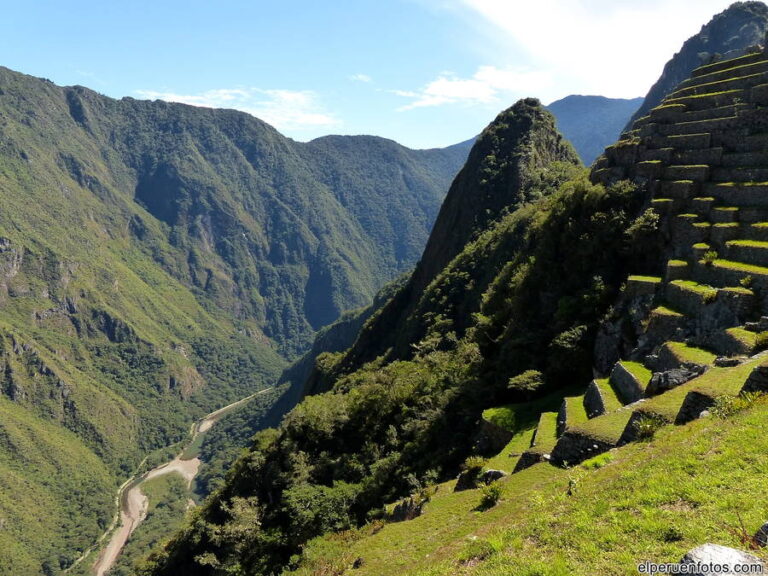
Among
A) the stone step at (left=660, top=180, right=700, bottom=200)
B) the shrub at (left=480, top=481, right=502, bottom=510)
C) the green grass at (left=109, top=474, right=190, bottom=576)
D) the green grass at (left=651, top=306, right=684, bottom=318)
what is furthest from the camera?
the green grass at (left=109, top=474, right=190, bottom=576)

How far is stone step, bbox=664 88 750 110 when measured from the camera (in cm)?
2923

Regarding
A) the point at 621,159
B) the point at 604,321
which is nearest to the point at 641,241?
the point at 604,321

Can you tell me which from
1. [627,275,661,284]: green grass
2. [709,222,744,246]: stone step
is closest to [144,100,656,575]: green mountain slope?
[627,275,661,284]: green grass

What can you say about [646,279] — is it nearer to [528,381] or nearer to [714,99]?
[528,381]

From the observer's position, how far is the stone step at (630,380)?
1777 cm

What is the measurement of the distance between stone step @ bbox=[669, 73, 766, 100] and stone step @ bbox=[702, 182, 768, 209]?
33.0ft

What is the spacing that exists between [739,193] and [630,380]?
13.6m

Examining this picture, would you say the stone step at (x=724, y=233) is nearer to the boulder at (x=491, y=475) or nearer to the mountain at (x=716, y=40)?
the boulder at (x=491, y=475)

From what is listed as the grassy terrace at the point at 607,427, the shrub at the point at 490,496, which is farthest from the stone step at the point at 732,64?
the shrub at the point at 490,496

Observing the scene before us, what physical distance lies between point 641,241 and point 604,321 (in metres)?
5.55

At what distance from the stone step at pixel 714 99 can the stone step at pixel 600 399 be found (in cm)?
2209

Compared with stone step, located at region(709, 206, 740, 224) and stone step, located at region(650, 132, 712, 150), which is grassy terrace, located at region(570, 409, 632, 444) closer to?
stone step, located at region(709, 206, 740, 224)

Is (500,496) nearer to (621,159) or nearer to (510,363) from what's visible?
(510,363)

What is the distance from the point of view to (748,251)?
20.7 m
